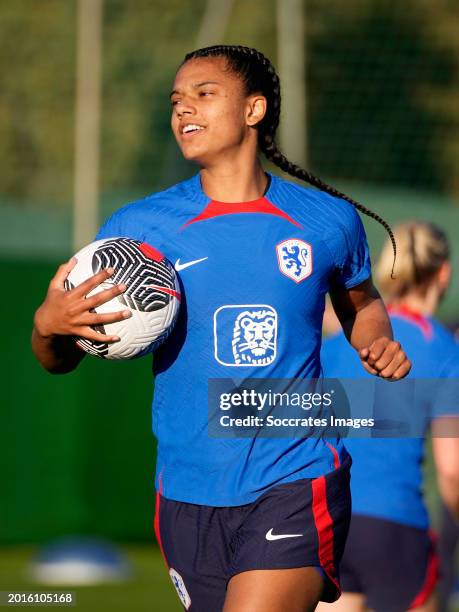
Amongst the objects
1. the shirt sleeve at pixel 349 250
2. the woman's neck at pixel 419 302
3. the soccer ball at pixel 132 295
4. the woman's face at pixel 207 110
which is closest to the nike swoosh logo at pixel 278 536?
the soccer ball at pixel 132 295

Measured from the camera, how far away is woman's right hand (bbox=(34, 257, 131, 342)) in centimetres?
395

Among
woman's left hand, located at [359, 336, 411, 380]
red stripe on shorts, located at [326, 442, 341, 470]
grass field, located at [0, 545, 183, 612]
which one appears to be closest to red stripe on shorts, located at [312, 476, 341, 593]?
red stripe on shorts, located at [326, 442, 341, 470]

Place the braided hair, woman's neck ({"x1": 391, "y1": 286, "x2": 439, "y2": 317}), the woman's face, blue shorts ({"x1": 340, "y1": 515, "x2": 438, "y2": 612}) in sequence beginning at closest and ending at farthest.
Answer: the woman's face → the braided hair → blue shorts ({"x1": 340, "y1": 515, "x2": 438, "y2": 612}) → woman's neck ({"x1": 391, "y1": 286, "x2": 439, "y2": 317})

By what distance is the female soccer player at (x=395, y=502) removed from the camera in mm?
5336

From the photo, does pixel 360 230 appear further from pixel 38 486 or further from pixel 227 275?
pixel 38 486

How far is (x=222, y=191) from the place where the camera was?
455 centimetres

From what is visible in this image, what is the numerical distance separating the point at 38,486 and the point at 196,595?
6.66 meters

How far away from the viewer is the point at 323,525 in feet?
13.7

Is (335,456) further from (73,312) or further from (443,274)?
(443,274)

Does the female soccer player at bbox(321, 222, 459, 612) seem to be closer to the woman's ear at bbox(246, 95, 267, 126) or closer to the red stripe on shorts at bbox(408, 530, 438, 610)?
the red stripe on shorts at bbox(408, 530, 438, 610)

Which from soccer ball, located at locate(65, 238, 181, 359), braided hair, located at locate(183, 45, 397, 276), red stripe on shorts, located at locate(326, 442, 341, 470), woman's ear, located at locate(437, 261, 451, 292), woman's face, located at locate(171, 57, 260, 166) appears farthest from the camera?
woman's ear, located at locate(437, 261, 451, 292)

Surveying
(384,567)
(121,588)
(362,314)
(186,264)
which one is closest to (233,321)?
(186,264)

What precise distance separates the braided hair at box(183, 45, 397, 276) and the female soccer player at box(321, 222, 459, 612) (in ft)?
2.63

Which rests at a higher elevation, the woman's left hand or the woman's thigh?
the woman's left hand
